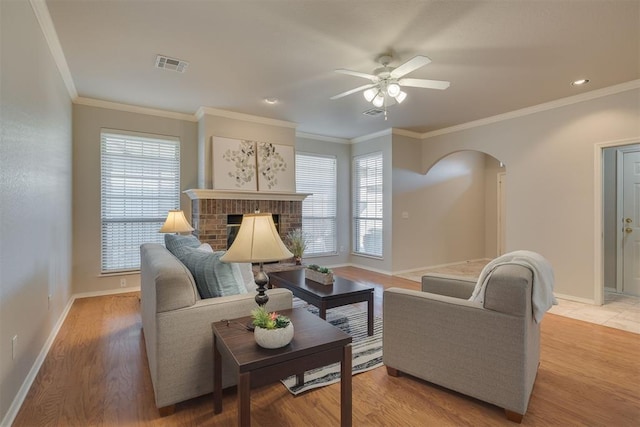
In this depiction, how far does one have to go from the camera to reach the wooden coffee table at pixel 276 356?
144 centimetres

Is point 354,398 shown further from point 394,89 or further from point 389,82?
point 389,82

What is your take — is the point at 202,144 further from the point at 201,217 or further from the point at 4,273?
the point at 4,273

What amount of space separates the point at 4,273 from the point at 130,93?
3.13m

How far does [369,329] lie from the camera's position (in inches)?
123

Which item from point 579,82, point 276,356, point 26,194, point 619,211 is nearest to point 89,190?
point 26,194

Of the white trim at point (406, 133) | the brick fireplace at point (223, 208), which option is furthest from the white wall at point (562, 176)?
the brick fireplace at point (223, 208)

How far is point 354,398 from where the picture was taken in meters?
2.11

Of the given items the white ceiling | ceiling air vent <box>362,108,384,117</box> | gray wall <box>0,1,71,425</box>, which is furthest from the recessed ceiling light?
gray wall <box>0,1,71,425</box>

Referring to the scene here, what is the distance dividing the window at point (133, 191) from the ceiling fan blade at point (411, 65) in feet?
12.1

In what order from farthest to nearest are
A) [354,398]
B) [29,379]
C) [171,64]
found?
[171,64] < [29,379] < [354,398]

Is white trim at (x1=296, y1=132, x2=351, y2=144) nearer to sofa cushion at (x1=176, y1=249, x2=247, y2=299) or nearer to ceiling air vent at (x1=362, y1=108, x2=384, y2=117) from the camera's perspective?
ceiling air vent at (x1=362, y1=108, x2=384, y2=117)

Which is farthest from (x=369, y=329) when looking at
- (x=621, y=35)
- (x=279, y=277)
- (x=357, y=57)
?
(x=621, y=35)

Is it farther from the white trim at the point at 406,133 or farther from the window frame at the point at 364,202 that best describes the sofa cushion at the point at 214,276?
the white trim at the point at 406,133

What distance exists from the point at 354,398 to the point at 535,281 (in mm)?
1333
